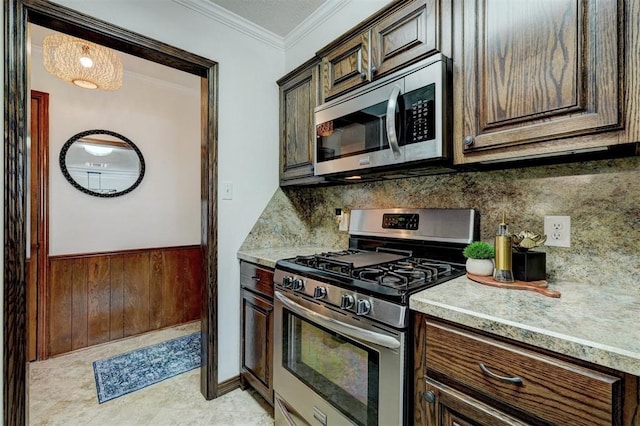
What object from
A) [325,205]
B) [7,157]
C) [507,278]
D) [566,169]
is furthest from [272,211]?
[566,169]

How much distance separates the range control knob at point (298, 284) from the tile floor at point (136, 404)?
89 cm

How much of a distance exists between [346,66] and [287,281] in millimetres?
1189

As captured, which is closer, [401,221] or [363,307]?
[363,307]

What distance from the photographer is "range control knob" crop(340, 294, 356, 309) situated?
1.14 metres

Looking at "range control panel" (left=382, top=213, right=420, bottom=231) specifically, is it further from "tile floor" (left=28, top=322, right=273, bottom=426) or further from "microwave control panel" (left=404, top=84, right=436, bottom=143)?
"tile floor" (left=28, top=322, right=273, bottom=426)

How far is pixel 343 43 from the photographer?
1611 millimetres

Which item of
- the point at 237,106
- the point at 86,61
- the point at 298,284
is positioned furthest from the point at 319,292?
the point at 86,61

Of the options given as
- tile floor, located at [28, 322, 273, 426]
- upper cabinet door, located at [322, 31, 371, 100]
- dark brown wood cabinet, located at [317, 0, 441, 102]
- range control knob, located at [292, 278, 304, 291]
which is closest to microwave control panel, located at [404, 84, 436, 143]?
dark brown wood cabinet, located at [317, 0, 441, 102]

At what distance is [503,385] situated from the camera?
77 centimetres

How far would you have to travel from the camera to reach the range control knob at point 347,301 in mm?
1137

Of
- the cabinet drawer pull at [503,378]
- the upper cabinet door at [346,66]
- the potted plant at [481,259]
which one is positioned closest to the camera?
the cabinet drawer pull at [503,378]

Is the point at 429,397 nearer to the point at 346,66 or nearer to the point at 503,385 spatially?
the point at 503,385

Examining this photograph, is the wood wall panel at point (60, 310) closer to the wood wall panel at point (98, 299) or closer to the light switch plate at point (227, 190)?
the wood wall panel at point (98, 299)

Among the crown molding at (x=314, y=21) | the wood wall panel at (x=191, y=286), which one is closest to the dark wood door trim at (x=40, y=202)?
the wood wall panel at (x=191, y=286)
